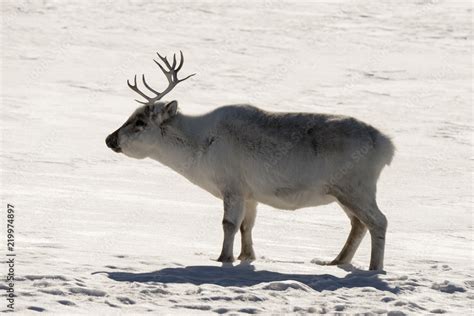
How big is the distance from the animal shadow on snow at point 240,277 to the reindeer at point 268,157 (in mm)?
769

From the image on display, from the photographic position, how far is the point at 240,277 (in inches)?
381

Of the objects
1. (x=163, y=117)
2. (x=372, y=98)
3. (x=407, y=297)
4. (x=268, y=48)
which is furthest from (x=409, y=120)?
(x=407, y=297)

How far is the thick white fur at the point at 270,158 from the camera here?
1048 centimetres

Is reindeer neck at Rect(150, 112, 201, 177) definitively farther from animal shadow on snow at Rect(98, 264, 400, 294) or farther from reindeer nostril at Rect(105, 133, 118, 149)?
animal shadow on snow at Rect(98, 264, 400, 294)

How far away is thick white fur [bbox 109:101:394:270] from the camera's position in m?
10.5

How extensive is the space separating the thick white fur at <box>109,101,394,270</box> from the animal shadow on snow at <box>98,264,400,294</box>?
0.77 meters

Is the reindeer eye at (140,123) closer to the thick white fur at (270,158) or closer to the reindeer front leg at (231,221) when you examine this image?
the thick white fur at (270,158)

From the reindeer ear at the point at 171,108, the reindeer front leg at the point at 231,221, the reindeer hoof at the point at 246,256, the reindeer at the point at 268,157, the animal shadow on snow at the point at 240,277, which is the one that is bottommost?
the animal shadow on snow at the point at 240,277

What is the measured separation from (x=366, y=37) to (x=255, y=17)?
409 centimetres

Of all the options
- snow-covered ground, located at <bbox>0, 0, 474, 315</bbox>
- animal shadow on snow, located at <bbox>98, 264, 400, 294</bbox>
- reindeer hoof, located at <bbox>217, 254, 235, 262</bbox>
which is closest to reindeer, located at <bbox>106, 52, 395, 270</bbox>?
reindeer hoof, located at <bbox>217, 254, 235, 262</bbox>

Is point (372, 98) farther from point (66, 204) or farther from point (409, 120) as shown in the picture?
Result: point (66, 204)

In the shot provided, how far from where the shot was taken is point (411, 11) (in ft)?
125

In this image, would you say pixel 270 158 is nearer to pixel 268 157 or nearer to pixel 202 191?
pixel 268 157

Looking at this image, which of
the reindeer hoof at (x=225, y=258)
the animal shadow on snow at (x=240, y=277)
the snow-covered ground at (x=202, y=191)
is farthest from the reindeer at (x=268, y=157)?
the animal shadow on snow at (x=240, y=277)
